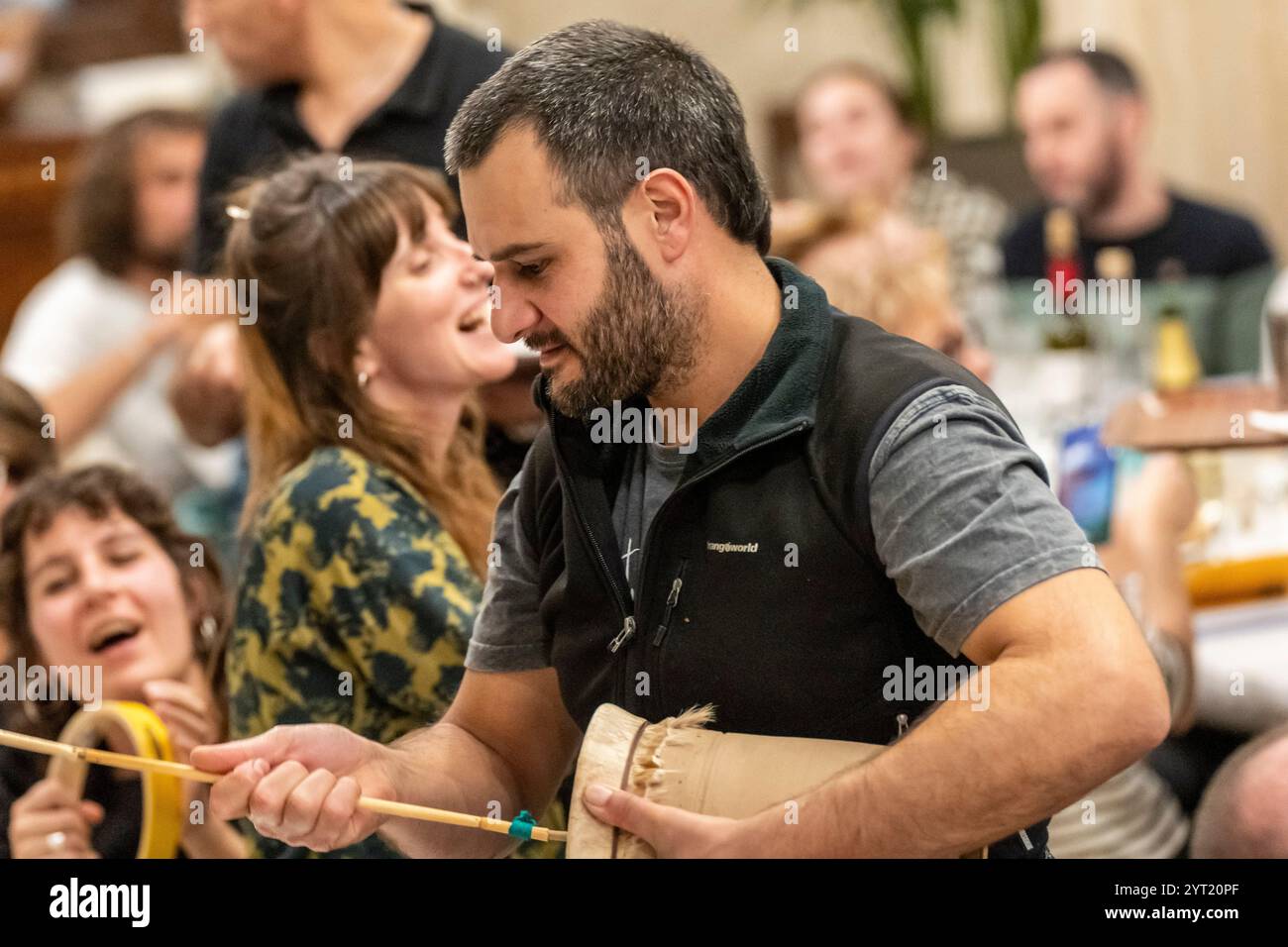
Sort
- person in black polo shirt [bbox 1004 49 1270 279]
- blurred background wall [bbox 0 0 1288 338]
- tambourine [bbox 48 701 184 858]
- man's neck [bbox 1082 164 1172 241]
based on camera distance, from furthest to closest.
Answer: blurred background wall [bbox 0 0 1288 338]
man's neck [bbox 1082 164 1172 241]
person in black polo shirt [bbox 1004 49 1270 279]
tambourine [bbox 48 701 184 858]

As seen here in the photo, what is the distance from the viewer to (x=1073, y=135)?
14.7ft

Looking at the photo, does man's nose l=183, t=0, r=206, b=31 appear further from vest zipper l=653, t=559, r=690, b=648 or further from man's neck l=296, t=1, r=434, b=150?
vest zipper l=653, t=559, r=690, b=648

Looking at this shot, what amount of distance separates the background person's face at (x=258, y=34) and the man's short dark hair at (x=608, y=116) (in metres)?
1.21

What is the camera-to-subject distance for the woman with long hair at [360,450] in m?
1.67

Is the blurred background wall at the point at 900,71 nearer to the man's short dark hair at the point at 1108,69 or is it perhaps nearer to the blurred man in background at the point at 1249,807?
the man's short dark hair at the point at 1108,69

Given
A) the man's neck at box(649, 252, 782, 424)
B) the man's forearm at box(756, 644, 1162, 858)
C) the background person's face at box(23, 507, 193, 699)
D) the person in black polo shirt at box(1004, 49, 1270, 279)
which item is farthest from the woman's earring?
the person in black polo shirt at box(1004, 49, 1270, 279)

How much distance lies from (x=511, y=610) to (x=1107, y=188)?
3388 mm

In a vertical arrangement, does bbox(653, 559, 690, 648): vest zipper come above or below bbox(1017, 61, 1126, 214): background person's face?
below

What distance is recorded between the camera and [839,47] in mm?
5969

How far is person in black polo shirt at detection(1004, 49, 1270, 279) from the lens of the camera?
4.26m

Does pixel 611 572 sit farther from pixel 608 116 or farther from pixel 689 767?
pixel 608 116
